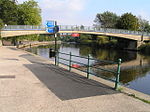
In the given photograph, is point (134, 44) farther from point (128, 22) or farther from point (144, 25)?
point (144, 25)

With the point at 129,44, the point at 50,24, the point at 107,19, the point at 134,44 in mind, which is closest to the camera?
the point at 50,24

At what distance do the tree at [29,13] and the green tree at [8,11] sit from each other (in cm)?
143

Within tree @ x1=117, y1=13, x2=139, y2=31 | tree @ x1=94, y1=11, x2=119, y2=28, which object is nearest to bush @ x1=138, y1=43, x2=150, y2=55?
tree @ x1=117, y1=13, x2=139, y2=31

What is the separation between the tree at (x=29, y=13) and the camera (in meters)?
43.3

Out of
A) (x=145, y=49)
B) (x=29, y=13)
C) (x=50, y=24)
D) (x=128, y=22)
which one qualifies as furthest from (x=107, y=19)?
(x=50, y=24)

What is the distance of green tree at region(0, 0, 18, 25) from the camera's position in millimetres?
41750

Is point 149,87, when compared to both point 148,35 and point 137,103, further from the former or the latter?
point 148,35

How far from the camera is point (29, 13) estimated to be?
43.0 m

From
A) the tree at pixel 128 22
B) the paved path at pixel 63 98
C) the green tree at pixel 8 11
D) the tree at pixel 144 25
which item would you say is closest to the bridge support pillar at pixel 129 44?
the tree at pixel 128 22

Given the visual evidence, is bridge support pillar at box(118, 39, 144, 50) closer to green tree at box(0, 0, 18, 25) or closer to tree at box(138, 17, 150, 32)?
tree at box(138, 17, 150, 32)

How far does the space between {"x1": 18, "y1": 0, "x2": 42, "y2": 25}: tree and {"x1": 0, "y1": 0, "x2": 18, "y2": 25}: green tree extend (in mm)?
1432

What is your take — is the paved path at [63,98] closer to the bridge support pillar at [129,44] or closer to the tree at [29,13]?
the tree at [29,13]

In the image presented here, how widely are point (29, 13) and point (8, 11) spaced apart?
5224mm

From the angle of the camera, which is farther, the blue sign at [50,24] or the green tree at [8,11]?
the green tree at [8,11]
